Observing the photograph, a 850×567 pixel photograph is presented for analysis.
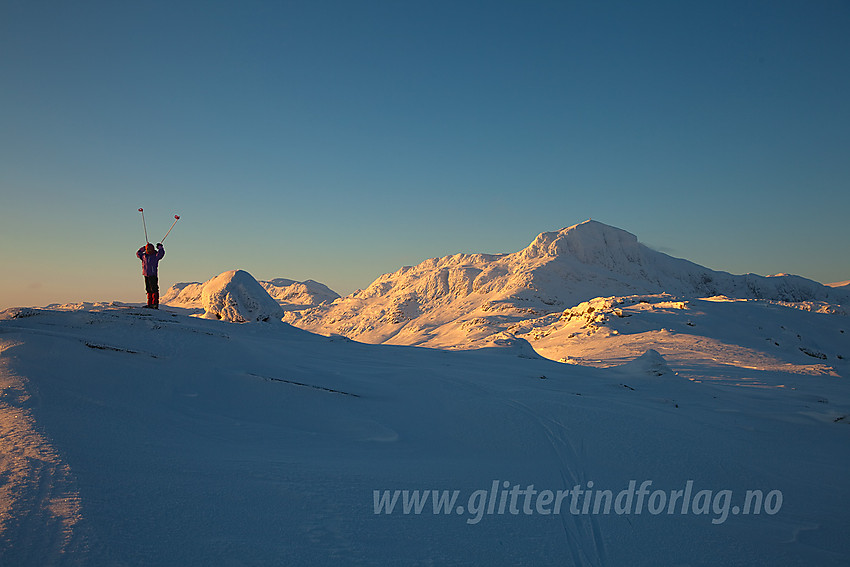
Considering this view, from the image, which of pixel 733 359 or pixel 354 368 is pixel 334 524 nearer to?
pixel 354 368

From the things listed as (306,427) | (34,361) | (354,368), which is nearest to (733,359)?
(354,368)

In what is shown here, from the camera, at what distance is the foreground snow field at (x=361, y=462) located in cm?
280

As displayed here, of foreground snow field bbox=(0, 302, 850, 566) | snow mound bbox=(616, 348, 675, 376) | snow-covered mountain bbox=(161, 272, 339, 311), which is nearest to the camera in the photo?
foreground snow field bbox=(0, 302, 850, 566)

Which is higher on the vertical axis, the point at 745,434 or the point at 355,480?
the point at 355,480

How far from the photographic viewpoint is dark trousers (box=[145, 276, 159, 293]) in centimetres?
1100

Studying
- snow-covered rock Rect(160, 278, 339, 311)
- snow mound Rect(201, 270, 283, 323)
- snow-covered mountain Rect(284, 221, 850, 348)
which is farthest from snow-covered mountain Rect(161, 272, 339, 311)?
snow mound Rect(201, 270, 283, 323)

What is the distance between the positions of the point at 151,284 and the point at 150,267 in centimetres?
43

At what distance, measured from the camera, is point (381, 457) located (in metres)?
4.48

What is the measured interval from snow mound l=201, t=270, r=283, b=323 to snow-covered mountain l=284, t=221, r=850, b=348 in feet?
146

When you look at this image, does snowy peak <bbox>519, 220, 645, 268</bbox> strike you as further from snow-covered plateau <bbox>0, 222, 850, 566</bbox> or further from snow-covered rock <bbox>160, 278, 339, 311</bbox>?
snow-covered plateau <bbox>0, 222, 850, 566</bbox>

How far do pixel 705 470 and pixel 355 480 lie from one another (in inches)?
154

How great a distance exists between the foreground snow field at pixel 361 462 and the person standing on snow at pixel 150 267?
4.03m

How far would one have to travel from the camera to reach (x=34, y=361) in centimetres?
522

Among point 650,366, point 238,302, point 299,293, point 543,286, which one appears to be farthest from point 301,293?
point 650,366
